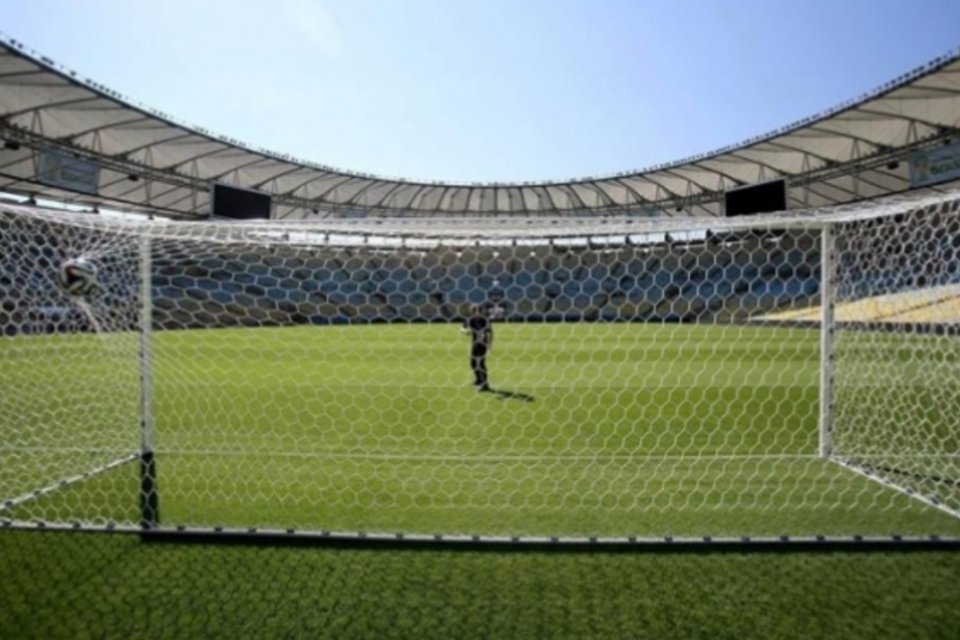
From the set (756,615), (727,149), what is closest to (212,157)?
(727,149)

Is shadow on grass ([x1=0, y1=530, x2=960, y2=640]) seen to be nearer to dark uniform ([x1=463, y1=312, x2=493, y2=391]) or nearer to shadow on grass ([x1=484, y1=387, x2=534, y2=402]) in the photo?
shadow on grass ([x1=484, y1=387, x2=534, y2=402])

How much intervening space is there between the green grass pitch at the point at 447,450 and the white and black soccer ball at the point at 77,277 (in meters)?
0.87

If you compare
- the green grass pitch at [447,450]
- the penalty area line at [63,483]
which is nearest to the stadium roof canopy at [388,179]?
the green grass pitch at [447,450]

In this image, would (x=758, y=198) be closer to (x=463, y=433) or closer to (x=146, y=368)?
(x=463, y=433)

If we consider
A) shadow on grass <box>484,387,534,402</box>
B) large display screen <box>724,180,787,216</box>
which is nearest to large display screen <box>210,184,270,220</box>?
large display screen <box>724,180,787,216</box>

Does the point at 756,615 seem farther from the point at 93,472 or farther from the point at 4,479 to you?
the point at 4,479

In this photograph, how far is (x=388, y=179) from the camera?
26656 millimetres

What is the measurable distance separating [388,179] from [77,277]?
24497 millimetres

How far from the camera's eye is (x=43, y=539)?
2529mm

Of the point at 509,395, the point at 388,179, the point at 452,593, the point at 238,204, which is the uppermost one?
the point at 388,179

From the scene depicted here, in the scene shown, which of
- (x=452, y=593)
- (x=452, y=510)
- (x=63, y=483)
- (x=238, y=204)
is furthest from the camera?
(x=238, y=204)

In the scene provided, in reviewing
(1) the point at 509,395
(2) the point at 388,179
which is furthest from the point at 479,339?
(2) the point at 388,179

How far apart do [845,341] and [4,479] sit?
6.25 m

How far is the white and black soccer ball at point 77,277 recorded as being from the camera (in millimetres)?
3004
